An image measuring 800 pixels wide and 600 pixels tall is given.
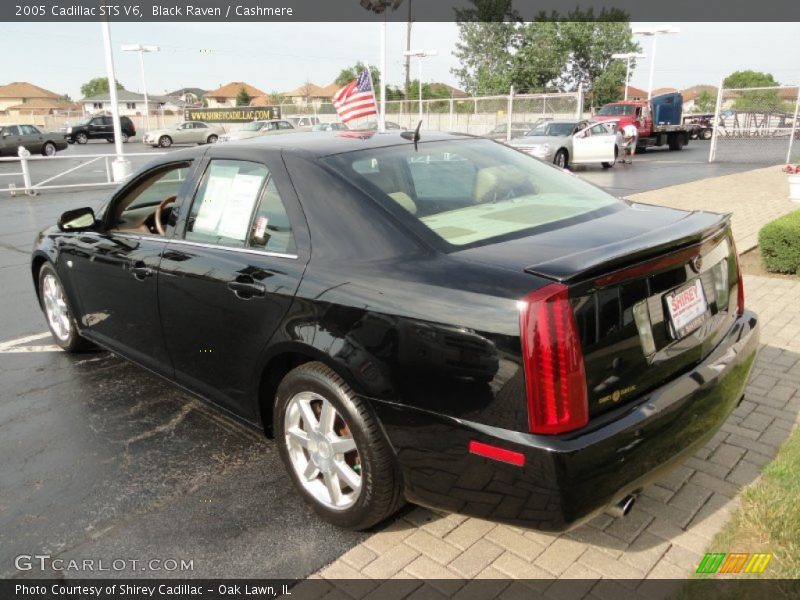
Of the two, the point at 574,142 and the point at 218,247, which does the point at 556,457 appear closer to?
the point at 218,247

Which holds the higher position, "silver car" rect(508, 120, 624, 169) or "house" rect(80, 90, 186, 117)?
"house" rect(80, 90, 186, 117)

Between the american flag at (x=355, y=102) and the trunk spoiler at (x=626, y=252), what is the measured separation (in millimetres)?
14948

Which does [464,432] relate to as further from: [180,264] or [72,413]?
[72,413]

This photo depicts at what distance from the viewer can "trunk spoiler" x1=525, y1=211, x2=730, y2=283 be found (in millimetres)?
2127

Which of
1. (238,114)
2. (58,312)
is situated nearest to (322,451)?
(58,312)

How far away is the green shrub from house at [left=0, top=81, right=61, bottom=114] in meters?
131

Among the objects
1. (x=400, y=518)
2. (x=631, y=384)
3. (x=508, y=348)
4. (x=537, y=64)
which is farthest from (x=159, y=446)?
(x=537, y=64)

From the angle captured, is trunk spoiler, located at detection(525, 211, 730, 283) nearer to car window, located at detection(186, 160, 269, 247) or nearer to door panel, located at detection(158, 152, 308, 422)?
door panel, located at detection(158, 152, 308, 422)

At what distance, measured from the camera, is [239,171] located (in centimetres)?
323

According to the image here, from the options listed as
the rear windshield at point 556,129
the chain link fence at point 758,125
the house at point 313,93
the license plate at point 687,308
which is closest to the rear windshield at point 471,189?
the license plate at point 687,308

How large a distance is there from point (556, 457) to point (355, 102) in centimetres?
1579

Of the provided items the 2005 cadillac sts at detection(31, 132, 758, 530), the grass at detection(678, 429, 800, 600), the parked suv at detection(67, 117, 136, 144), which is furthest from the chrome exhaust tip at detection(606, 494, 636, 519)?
the parked suv at detection(67, 117, 136, 144)

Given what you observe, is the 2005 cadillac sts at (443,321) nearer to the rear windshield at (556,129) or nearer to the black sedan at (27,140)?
the rear windshield at (556,129)

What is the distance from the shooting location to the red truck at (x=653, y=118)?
1150 inches
